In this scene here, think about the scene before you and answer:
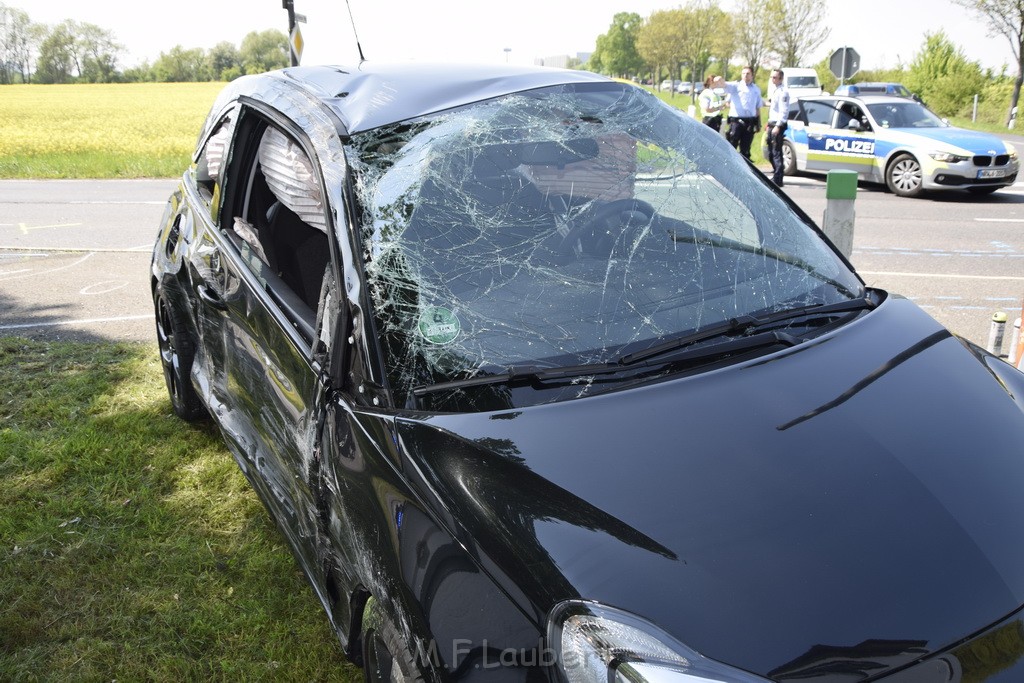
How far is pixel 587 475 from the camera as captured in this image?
1.74 m

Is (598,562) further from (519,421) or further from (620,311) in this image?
(620,311)

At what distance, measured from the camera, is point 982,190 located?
41.7ft

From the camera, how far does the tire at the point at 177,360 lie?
378 cm

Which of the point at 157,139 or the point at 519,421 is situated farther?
the point at 157,139

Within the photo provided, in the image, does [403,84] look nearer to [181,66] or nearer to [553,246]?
[553,246]

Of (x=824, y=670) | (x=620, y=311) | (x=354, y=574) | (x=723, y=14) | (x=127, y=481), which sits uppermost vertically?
(x=723, y=14)

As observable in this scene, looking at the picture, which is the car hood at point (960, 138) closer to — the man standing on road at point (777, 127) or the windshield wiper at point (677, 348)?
the man standing on road at point (777, 127)

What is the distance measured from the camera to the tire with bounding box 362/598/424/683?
5.73ft

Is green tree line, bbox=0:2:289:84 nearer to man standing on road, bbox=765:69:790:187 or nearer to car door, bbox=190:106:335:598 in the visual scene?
man standing on road, bbox=765:69:790:187

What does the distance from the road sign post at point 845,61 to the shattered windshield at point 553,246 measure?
1759 cm

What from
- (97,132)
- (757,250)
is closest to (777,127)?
(757,250)

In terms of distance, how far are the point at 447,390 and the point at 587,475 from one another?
0.43m

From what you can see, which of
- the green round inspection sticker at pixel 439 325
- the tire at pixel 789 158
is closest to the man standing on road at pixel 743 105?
the tire at pixel 789 158

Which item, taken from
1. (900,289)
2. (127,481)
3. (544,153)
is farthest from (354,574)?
(900,289)
